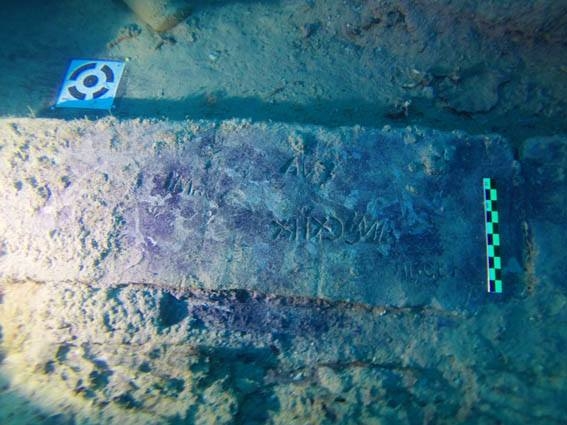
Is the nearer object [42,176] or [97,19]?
[42,176]

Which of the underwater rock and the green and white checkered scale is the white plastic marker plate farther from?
the green and white checkered scale

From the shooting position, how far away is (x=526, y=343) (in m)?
2.20

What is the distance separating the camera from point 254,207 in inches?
93.0

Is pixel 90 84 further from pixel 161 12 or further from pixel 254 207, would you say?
pixel 254 207

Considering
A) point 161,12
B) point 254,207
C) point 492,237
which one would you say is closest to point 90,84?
point 161,12

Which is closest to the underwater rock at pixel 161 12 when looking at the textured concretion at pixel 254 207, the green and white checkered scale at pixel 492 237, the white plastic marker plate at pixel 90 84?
the white plastic marker plate at pixel 90 84

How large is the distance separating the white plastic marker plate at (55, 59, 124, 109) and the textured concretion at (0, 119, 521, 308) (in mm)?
813

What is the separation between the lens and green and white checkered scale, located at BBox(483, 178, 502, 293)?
2.27 meters

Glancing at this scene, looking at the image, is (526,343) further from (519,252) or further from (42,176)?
(42,176)

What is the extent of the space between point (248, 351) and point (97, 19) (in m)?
3.85

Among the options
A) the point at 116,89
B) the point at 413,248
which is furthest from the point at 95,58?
the point at 413,248

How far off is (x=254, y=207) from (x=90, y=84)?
2339 mm

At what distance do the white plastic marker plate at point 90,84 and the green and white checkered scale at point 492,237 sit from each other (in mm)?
3218

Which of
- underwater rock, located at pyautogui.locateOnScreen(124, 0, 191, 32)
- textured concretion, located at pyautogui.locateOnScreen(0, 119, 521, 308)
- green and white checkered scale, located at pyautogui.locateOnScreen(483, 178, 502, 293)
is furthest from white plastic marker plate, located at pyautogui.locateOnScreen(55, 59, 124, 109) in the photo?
green and white checkered scale, located at pyautogui.locateOnScreen(483, 178, 502, 293)
